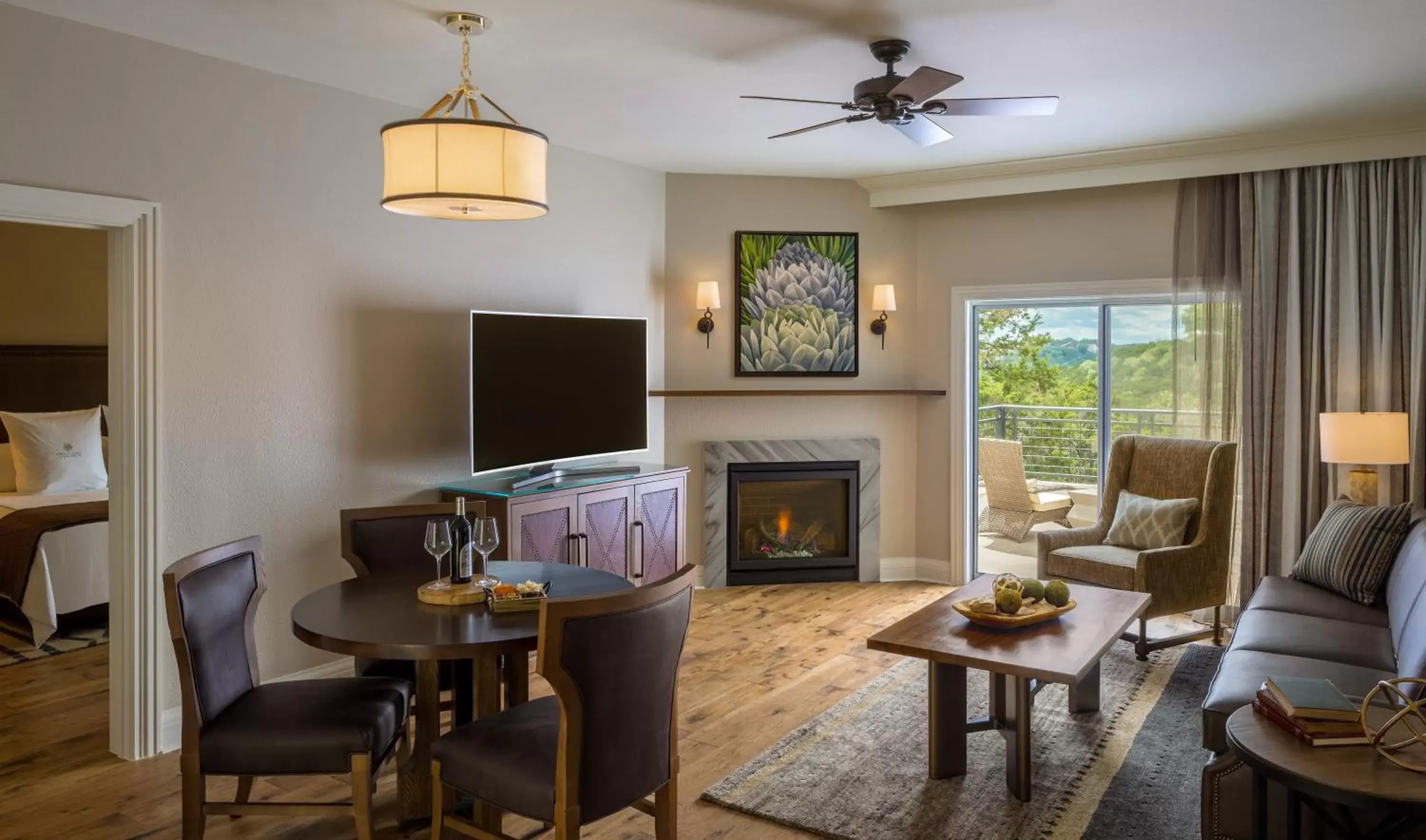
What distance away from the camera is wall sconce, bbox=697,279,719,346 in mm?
5812

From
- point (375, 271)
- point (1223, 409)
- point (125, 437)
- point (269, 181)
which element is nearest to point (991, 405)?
point (1223, 409)

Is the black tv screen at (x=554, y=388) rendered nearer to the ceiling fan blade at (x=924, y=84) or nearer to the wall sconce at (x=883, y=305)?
the wall sconce at (x=883, y=305)

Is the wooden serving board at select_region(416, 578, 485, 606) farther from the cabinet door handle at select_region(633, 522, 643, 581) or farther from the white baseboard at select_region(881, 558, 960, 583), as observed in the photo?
the white baseboard at select_region(881, 558, 960, 583)

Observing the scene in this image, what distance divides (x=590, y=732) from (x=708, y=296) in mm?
3888

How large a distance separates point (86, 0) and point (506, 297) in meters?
2.17

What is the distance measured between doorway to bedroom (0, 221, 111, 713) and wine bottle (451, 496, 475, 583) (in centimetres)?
186

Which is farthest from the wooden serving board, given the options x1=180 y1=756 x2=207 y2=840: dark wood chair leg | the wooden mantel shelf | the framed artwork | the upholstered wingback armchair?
the framed artwork

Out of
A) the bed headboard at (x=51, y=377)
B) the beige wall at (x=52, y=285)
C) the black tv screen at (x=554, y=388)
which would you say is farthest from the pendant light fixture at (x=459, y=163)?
the beige wall at (x=52, y=285)

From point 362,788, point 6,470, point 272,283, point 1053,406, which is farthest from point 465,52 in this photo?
point 6,470

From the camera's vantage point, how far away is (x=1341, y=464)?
15.9 feet

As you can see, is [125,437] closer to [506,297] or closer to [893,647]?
[506,297]

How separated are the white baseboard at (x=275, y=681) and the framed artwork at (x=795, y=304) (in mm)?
2847

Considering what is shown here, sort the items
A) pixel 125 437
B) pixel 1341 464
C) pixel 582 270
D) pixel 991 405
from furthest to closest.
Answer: pixel 991 405, pixel 582 270, pixel 1341 464, pixel 125 437

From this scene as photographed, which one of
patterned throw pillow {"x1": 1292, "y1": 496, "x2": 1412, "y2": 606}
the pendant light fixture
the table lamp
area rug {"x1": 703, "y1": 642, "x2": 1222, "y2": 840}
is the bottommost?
area rug {"x1": 703, "y1": 642, "x2": 1222, "y2": 840}
